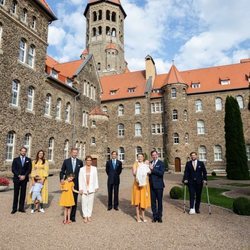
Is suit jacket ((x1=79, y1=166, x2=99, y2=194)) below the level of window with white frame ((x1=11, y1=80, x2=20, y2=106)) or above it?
below

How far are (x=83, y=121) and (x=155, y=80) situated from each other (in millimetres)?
14534

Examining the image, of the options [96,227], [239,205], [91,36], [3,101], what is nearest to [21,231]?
[96,227]

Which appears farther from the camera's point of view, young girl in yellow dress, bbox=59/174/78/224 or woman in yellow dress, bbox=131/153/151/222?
woman in yellow dress, bbox=131/153/151/222

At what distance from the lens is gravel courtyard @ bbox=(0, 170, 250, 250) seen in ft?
16.9

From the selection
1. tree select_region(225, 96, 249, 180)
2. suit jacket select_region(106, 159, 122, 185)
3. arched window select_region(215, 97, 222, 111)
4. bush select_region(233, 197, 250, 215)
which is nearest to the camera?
bush select_region(233, 197, 250, 215)

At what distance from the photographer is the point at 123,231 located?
6.09m

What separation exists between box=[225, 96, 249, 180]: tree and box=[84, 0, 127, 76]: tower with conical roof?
100.0ft

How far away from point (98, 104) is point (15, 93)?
624 inches

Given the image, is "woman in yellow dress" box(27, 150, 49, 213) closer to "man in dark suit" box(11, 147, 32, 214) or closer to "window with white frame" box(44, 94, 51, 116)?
"man in dark suit" box(11, 147, 32, 214)

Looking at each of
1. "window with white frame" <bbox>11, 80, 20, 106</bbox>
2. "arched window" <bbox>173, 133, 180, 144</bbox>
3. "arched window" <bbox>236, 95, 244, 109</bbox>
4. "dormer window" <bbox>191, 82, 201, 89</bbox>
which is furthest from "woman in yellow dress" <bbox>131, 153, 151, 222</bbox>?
"dormer window" <bbox>191, 82, 201, 89</bbox>

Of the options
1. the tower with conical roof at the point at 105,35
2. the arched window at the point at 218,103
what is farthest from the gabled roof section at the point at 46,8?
the tower with conical roof at the point at 105,35

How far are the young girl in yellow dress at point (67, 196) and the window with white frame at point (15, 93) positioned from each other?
13.7 meters

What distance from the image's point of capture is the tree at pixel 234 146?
23.3 metres

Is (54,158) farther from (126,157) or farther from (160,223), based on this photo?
(160,223)
